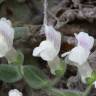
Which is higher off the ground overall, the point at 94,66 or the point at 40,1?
the point at 40,1

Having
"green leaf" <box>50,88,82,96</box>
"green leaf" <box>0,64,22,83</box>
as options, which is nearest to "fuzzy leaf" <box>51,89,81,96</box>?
"green leaf" <box>50,88,82,96</box>

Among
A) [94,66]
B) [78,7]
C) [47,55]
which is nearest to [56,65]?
[47,55]

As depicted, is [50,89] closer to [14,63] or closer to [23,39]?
[14,63]

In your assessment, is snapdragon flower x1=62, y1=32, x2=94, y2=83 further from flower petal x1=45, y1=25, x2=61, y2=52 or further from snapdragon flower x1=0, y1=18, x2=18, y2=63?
snapdragon flower x1=0, y1=18, x2=18, y2=63

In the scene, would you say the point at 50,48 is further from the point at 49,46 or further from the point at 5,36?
the point at 5,36

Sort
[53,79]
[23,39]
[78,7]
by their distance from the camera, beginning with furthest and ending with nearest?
[78,7]
[23,39]
[53,79]

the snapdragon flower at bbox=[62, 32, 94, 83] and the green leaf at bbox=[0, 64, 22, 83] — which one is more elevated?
the snapdragon flower at bbox=[62, 32, 94, 83]
